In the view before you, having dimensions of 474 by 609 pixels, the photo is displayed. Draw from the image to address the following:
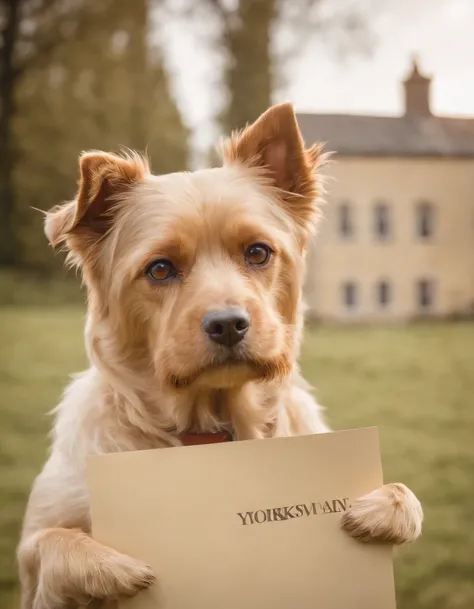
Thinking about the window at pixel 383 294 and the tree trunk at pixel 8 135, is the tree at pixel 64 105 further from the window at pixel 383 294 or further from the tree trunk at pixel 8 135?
the window at pixel 383 294

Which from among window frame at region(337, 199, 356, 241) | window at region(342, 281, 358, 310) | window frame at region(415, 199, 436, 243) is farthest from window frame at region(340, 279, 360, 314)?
window frame at region(415, 199, 436, 243)

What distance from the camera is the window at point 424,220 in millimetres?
2195

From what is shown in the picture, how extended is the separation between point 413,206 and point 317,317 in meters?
0.48

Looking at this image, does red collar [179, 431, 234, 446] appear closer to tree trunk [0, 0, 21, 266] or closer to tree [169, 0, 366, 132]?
tree trunk [0, 0, 21, 266]

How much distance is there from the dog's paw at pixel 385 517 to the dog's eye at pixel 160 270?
25.7 inches

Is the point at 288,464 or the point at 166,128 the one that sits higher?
the point at 166,128

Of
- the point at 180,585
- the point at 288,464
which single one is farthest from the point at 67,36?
the point at 180,585

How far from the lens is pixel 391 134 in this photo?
7.11 feet

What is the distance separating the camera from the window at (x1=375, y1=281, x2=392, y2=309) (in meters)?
2.20

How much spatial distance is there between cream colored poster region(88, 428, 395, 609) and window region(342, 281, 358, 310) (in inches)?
26.0

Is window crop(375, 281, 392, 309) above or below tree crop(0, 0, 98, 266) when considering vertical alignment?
below

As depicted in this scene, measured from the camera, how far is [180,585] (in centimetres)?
143

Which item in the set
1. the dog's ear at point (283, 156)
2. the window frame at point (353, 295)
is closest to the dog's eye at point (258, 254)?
the dog's ear at point (283, 156)

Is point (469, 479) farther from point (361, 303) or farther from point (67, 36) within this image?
point (67, 36)
